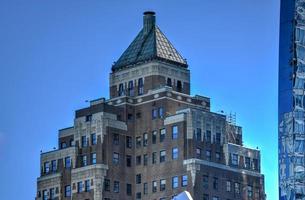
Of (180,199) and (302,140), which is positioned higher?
(302,140)

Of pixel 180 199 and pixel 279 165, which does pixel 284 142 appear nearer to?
pixel 279 165

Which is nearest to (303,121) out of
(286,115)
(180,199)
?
(286,115)

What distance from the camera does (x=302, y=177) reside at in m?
198

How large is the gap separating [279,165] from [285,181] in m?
1.95

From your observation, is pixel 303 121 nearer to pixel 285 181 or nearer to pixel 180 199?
pixel 285 181

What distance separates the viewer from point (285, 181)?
651 ft

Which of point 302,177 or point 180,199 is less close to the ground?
point 302,177

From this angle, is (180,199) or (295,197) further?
(295,197)

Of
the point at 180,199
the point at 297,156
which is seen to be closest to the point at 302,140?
the point at 297,156

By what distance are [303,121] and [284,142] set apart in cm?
347

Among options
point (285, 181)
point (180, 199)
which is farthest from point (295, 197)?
point (180, 199)

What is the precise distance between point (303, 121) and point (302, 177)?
6.56m

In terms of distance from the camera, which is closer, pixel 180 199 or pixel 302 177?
pixel 180 199

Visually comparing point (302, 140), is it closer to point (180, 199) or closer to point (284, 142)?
point (284, 142)
